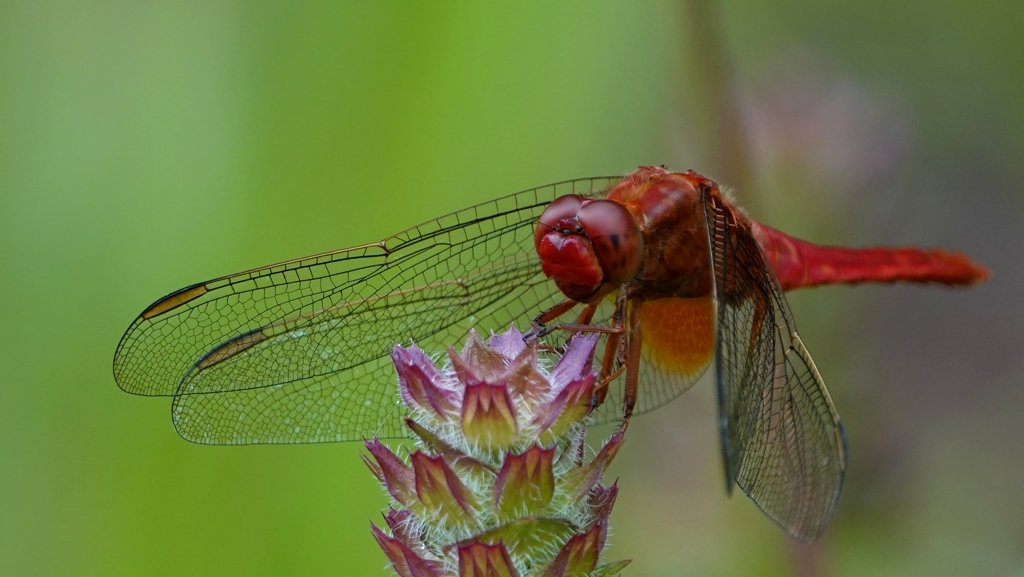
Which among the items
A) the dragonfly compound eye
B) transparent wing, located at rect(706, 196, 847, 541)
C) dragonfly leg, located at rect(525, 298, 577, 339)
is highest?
the dragonfly compound eye

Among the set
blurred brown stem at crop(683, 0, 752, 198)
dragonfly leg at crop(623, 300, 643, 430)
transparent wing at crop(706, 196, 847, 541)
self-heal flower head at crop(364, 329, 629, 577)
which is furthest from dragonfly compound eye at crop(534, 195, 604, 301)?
blurred brown stem at crop(683, 0, 752, 198)

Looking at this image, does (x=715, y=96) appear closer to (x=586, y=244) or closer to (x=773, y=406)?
(x=586, y=244)

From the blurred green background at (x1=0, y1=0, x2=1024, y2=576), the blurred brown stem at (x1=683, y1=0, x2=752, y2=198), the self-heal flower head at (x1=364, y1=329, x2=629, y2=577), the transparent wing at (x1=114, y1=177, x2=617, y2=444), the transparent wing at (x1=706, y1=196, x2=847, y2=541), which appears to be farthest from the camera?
the blurred green background at (x1=0, y1=0, x2=1024, y2=576)

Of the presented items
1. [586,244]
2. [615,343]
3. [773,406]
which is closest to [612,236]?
[586,244]

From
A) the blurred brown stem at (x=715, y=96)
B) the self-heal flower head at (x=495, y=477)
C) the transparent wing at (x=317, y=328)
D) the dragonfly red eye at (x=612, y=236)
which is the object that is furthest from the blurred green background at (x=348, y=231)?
the self-heal flower head at (x=495, y=477)

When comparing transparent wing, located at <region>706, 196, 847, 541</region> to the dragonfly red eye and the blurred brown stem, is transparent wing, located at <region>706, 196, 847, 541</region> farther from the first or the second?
the blurred brown stem

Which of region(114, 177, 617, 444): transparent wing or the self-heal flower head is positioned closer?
the self-heal flower head
